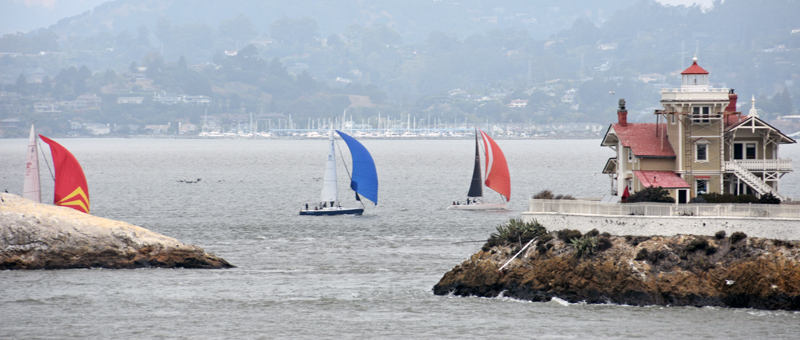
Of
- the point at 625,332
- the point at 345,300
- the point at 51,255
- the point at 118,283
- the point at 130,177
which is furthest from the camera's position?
the point at 130,177

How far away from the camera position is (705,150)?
128ft

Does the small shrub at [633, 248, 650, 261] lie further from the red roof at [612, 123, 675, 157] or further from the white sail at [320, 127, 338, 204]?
the white sail at [320, 127, 338, 204]

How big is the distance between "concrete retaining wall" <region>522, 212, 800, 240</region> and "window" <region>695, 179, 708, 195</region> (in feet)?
19.4

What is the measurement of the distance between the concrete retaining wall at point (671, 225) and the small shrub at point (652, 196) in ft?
8.51

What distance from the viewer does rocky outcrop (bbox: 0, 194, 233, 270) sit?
145 feet

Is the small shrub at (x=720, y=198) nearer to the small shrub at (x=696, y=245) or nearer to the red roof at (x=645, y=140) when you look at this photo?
the red roof at (x=645, y=140)

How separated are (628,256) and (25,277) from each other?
26.4 m

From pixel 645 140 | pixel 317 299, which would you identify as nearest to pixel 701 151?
→ pixel 645 140

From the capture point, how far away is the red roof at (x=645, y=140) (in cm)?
3944

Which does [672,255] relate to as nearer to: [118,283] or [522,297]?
[522,297]

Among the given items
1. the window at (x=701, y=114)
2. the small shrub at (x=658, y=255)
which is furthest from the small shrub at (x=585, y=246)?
the window at (x=701, y=114)

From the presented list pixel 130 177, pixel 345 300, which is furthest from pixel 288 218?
pixel 130 177

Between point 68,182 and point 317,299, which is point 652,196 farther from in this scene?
point 68,182

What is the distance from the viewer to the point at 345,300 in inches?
1523
